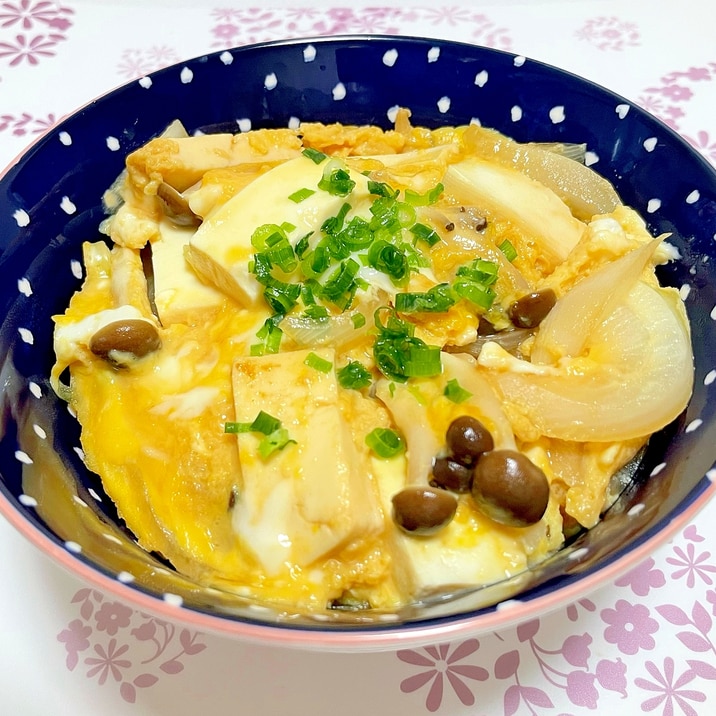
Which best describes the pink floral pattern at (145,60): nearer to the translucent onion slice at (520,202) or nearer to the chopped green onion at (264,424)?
the translucent onion slice at (520,202)

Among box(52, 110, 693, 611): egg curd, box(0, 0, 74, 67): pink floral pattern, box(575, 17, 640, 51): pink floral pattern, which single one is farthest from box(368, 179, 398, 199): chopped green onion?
box(0, 0, 74, 67): pink floral pattern

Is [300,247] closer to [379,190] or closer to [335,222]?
[335,222]

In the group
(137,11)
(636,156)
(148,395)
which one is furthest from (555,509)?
(137,11)

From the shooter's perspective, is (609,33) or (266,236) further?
(609,33)

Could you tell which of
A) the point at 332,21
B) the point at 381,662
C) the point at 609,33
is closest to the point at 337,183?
the point at 381,662

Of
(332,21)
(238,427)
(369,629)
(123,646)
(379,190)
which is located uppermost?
(332,21)

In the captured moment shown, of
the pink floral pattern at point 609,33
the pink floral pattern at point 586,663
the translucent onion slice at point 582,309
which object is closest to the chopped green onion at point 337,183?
the translucent onion slice at point 582,309

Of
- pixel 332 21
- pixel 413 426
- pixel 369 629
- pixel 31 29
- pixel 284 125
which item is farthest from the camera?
pixel 332 21
